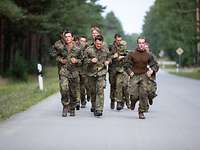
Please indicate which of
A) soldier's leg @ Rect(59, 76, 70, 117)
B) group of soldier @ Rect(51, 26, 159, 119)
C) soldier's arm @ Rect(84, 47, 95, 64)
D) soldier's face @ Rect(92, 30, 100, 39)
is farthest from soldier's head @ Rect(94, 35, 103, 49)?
soldier's leg @ Rect(59, 76, 70, 117)

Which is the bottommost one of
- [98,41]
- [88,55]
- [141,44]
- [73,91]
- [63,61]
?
[73,91]

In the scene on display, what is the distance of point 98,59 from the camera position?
1514 centimetres

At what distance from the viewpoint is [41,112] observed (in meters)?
16.1

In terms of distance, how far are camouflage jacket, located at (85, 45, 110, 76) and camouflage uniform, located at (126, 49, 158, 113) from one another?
2.33 ft

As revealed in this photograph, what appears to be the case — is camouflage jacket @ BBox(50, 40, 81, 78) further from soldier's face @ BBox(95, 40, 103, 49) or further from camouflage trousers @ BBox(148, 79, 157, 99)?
camouflage trousers @ BBox(148, 79, 157, 99)

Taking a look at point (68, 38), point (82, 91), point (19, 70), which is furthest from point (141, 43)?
point (19, 70)

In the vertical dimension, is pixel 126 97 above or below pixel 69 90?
below

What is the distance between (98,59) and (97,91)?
80 cm

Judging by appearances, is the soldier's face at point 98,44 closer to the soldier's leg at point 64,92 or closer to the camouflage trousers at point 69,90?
the camouflage trousers at point 69,90

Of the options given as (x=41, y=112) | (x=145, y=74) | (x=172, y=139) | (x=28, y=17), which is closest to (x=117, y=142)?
(x=172, y=139)

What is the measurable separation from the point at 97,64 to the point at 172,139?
4572 millimetres

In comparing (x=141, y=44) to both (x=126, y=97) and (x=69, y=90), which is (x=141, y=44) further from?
(x=126, y=97)

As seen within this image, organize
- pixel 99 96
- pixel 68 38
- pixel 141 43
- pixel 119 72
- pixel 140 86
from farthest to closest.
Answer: pixel 119 72 → pixel 68 38 → pixel 99 96 → pixel 140 86 → pixel 141 43

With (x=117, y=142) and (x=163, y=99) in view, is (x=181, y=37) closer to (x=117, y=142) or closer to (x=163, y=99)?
(x=163, y=99)
